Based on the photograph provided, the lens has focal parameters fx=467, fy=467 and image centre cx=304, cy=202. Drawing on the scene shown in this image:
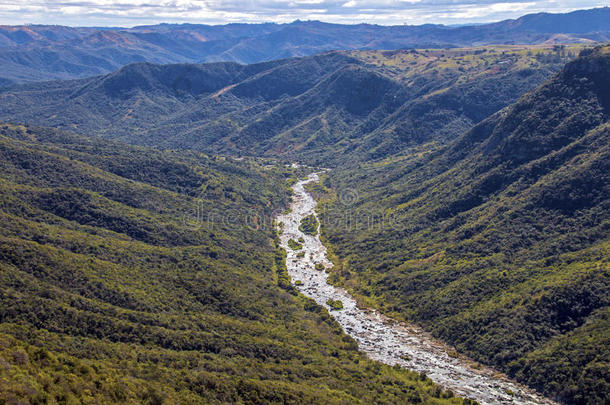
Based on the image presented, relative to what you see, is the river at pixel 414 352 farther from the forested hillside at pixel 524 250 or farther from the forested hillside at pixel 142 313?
the forested hillside at pixel 142 313

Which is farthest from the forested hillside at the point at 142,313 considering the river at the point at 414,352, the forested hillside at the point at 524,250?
the forested hillside at the point at 524,250

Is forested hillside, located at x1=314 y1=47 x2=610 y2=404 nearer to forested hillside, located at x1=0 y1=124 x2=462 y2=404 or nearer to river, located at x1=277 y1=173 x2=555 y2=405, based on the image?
river, located at x1=277 y1=173 x2=555 y2=405

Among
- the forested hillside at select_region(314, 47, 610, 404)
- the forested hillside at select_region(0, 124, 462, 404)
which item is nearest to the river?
the forested hillside at select_region(314, 47, 610, 404)

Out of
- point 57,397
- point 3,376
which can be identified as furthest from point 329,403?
point 3,376

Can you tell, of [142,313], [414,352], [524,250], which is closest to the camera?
[142,313]

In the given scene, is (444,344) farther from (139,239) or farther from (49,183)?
(49,183)

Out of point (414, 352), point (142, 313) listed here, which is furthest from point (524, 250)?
point (142, 313)

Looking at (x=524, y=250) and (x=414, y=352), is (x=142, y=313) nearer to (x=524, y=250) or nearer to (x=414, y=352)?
(x=414, y=352)
